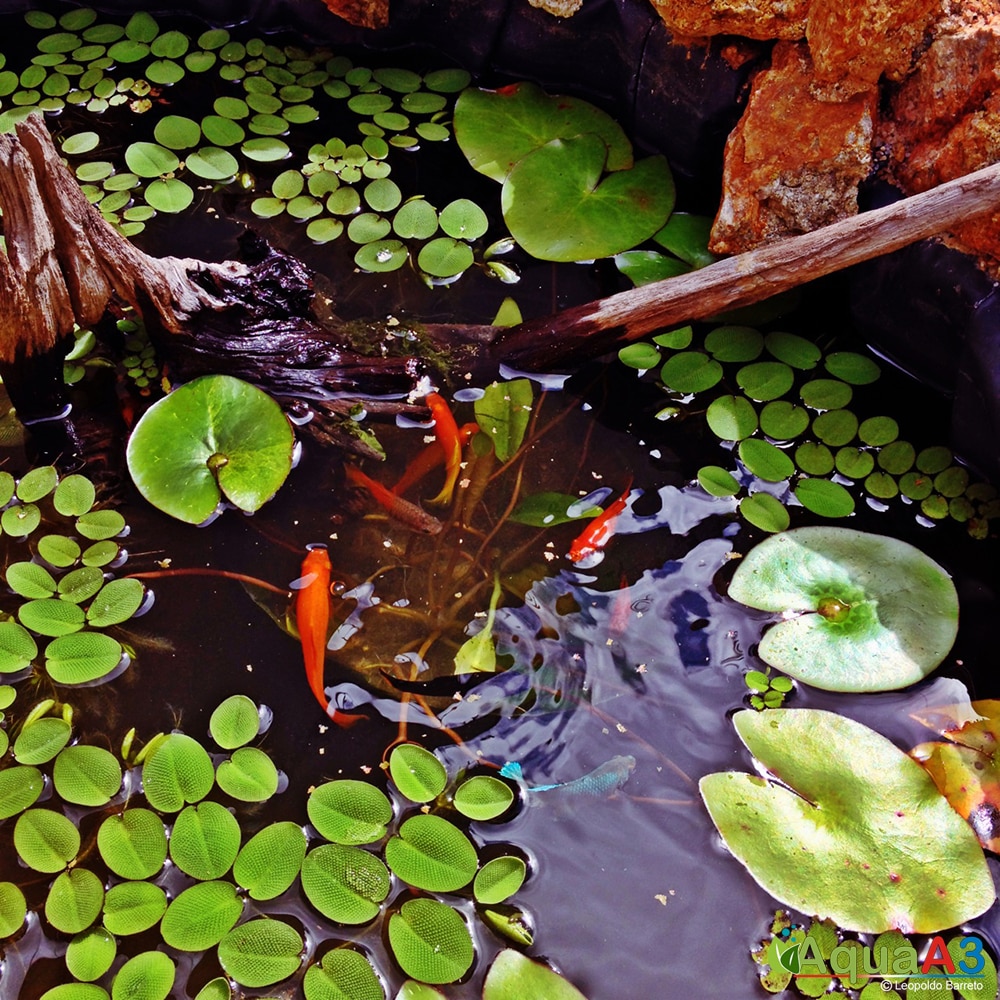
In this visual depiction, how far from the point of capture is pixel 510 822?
1686mm

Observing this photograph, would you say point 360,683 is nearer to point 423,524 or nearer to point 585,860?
point 423,524

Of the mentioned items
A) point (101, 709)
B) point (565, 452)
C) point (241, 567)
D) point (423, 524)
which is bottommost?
point (101, 709)

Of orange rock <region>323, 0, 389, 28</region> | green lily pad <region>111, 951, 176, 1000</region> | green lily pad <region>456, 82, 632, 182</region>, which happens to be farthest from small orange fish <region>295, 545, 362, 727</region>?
orange rock <region>323, 0, 389, 28</region>

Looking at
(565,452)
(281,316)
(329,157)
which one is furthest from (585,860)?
(329,157)

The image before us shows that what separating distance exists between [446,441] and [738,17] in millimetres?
1256

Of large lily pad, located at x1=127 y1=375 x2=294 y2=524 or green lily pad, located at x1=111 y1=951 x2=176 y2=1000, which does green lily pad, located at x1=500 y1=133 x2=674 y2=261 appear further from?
green lily pad, located at x1=111 y1=951 x2=176 y2=1000

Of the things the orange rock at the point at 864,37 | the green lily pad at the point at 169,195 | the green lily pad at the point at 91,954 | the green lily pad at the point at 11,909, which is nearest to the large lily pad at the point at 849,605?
the orange rock at the point at 864,37

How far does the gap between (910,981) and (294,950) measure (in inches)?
41.3

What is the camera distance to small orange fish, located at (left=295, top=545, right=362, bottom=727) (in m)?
1.82

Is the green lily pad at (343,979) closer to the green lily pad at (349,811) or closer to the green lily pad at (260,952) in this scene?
the green lily pad at (260,952)

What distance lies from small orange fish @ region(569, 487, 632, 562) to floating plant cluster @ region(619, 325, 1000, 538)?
→ 0.76 ft

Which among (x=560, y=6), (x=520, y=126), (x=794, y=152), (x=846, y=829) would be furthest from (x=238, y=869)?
(x=560, y=6)

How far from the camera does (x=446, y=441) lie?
7.07ft

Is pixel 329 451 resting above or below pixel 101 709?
above
